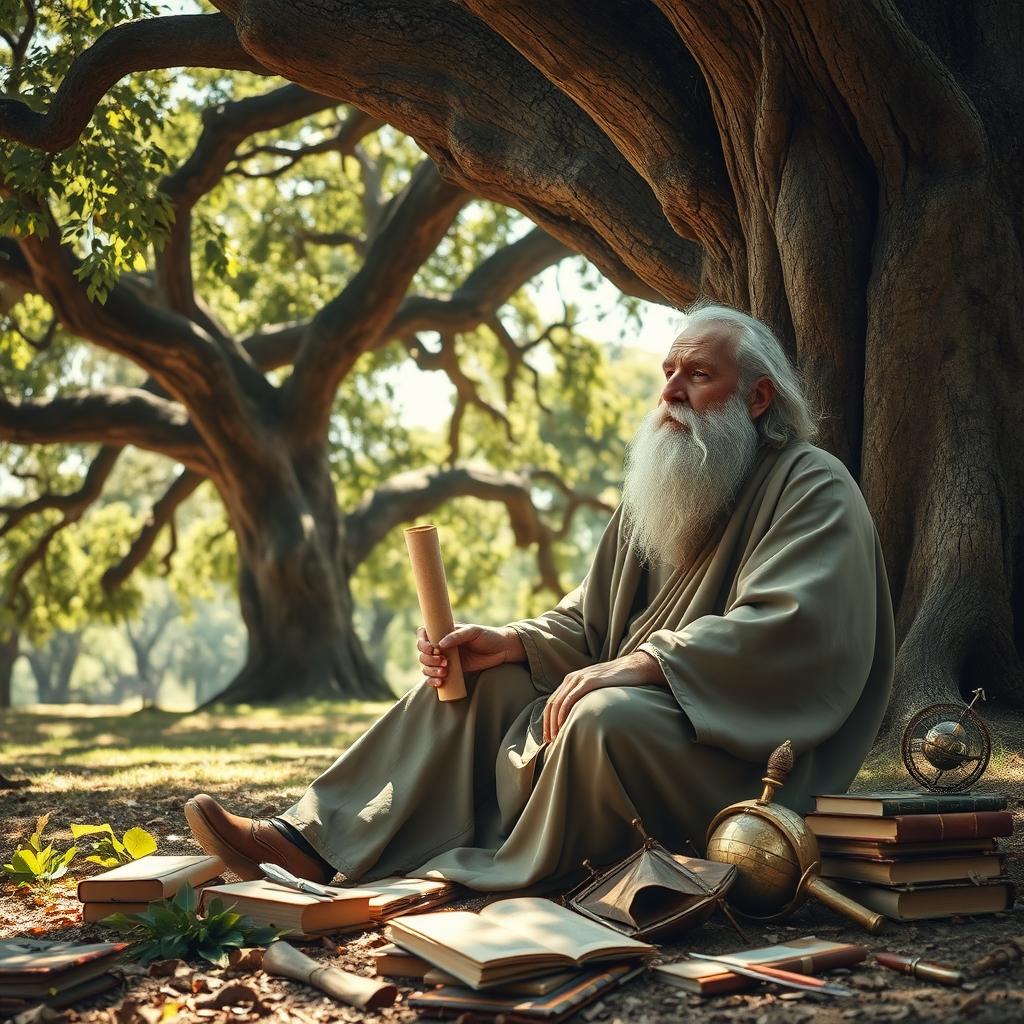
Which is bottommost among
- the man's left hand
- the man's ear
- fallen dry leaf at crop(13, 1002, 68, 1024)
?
fallen dry leaf at crop(13, 1002, 68, 1024)

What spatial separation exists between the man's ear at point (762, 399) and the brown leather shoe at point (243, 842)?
6.78 ft

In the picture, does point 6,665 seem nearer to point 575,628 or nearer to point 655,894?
point 575,628

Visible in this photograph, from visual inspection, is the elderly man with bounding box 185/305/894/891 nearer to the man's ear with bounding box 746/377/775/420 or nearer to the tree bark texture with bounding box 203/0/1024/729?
the man's ear with bounding box 746/377/775/420

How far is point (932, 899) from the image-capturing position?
334 centimetres

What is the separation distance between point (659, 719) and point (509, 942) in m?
0.96

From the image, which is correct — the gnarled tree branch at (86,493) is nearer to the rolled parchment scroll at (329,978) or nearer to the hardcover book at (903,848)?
the rolled parchment scroll at (329,978)

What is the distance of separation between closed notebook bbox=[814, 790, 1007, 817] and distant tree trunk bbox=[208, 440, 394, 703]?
12410mm

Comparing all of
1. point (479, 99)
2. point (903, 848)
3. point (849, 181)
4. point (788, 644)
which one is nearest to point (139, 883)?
point (788, 644)

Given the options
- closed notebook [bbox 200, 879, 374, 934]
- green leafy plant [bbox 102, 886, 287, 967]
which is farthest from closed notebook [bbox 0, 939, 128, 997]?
closed notebook [bbox 200, 879, 374, 934]

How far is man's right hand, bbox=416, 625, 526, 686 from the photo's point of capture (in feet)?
13.6

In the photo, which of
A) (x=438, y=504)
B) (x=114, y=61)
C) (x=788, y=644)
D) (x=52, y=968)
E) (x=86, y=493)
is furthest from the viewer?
(x=438, y=504)

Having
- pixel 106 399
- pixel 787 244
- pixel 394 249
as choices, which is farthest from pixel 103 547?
pixel 787 244

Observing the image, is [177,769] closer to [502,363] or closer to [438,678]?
[438,678]

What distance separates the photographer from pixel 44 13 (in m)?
9.00
